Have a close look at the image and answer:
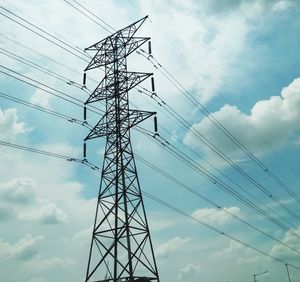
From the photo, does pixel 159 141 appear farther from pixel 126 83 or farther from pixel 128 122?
pixel 126 83

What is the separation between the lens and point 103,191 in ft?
83.2

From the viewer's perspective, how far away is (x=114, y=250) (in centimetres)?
2231

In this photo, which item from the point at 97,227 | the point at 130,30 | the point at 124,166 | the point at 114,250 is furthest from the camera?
the point at 130,30

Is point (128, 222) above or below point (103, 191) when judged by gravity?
below

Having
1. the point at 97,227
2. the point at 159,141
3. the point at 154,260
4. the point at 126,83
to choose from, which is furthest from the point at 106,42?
the point at 154,260

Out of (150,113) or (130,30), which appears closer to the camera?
(150,113)

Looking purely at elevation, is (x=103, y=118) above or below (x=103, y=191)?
above

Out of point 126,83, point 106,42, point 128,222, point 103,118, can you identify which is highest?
point 106,42

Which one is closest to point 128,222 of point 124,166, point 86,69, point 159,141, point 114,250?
point 114,250

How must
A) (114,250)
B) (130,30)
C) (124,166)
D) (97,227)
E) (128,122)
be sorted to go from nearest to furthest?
(114,250) → (97,227) → (124,166) → (128,122) → (130,30)

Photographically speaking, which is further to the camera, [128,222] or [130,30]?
[130,30]

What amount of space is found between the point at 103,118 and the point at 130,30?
7.59 metres

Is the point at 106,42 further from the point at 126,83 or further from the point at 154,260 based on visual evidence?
the point at 154,260

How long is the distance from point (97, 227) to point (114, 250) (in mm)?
2370
